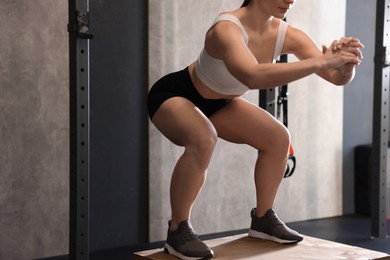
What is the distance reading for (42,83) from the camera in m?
3.78

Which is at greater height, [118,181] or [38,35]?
[38,35]

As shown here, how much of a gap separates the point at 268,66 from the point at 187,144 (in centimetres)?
44

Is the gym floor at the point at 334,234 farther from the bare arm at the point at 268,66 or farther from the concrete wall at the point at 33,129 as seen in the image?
the bare arm at the point at 268,66

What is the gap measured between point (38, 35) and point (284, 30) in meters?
1.65

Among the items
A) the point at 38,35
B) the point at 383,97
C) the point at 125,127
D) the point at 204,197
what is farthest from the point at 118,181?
the point at 383,97

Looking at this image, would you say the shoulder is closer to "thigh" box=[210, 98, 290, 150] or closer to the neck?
the neck

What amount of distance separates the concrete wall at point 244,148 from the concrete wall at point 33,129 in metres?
0.64

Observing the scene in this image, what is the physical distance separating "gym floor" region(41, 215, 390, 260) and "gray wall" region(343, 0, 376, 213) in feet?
1.04

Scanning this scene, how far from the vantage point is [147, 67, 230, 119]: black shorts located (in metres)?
2.69

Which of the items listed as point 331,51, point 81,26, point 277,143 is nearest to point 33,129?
point 81,26

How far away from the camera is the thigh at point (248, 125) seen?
275cm

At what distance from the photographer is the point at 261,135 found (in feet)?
9.03

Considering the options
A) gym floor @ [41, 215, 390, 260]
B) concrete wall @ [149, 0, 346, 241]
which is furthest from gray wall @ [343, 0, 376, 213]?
gym floor @ [41, 215, 390, 260]

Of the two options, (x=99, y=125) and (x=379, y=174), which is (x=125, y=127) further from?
(x=379, y=174)
